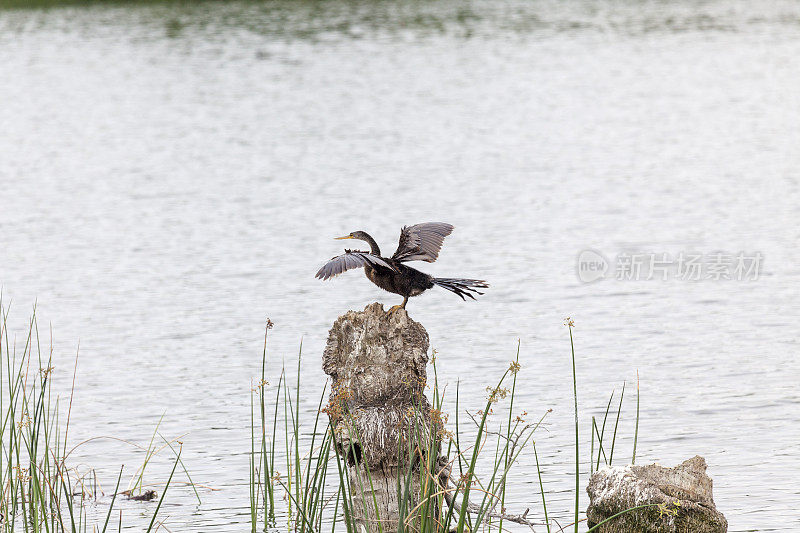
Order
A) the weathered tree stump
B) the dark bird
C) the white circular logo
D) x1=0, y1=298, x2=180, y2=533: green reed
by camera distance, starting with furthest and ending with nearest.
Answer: the white circular logo → the dark bird → x1=0, y1=298, x2=180, y2=533: green reed → the weathered tree stump

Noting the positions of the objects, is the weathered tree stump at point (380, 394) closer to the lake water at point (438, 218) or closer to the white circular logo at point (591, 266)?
the lake water at point (438, 218)

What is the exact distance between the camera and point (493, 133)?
24156 mm

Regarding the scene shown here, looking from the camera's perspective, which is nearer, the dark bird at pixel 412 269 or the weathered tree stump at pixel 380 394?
the weathered tree stump at pixel 380 394

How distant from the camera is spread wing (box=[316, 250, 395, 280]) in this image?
215 inches

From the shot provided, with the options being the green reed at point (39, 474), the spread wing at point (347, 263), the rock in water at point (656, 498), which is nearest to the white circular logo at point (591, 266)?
the green reed at point (39, 474)

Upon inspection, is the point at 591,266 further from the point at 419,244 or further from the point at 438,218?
the point at 419,244

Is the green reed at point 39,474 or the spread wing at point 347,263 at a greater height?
the spread wing at point 347,263

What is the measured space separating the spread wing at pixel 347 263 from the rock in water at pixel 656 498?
1.42m

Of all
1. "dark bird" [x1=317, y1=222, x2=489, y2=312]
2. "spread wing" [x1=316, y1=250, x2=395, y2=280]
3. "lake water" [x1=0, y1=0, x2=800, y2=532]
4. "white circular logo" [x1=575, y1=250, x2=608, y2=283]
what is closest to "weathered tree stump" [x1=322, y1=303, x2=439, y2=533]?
"spread wing" [x1=316, y1=250, x2=395, y2=280]

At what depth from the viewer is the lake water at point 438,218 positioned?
8969 mm

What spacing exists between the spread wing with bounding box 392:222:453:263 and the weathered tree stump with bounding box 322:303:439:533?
759 mm

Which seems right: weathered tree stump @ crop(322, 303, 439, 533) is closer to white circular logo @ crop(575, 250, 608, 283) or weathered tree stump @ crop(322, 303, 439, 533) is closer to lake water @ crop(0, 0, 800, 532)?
lake water @ crop(0, 0, 800, 532)

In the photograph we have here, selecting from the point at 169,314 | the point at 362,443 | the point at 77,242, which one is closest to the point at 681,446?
the point at 362,443

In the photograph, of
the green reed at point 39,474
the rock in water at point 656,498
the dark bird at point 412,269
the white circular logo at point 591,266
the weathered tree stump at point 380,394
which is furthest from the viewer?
the white circular logo at point 591,266
